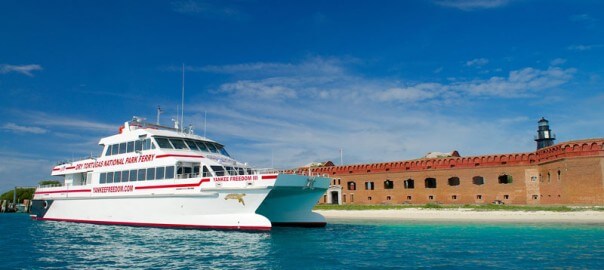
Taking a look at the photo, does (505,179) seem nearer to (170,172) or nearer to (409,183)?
(409,183)

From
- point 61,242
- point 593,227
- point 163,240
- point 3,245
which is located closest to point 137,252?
point 163,240

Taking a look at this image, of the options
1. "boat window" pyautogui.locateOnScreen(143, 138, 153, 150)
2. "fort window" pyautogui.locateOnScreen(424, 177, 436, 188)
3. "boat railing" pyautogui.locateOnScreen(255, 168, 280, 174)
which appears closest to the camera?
"boat railing" pyautogui.locateOnScreen(255, 168, 280, 174)

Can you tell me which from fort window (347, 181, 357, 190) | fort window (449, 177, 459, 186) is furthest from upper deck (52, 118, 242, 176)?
fort window (347, 181, 357, 190)

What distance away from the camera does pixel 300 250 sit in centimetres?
1574

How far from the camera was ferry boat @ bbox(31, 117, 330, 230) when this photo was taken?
2017 centimetres

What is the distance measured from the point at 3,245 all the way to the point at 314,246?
12794mm

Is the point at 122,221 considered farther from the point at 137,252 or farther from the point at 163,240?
the point at 137,252

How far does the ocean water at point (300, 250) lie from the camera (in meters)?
13.3

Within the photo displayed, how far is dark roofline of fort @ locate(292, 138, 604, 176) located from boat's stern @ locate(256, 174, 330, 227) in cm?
2315

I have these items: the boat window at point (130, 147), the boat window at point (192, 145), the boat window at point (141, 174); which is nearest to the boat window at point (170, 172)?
the boat window at point (141, 174)

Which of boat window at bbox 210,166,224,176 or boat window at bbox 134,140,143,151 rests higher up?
boat window at bbox 134,140,143,151

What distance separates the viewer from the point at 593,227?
24.3m

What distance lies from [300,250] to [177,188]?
8.75m

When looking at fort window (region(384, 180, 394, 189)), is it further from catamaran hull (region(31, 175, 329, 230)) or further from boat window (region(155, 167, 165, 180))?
boat window (region(155, 167, 165, 180))
